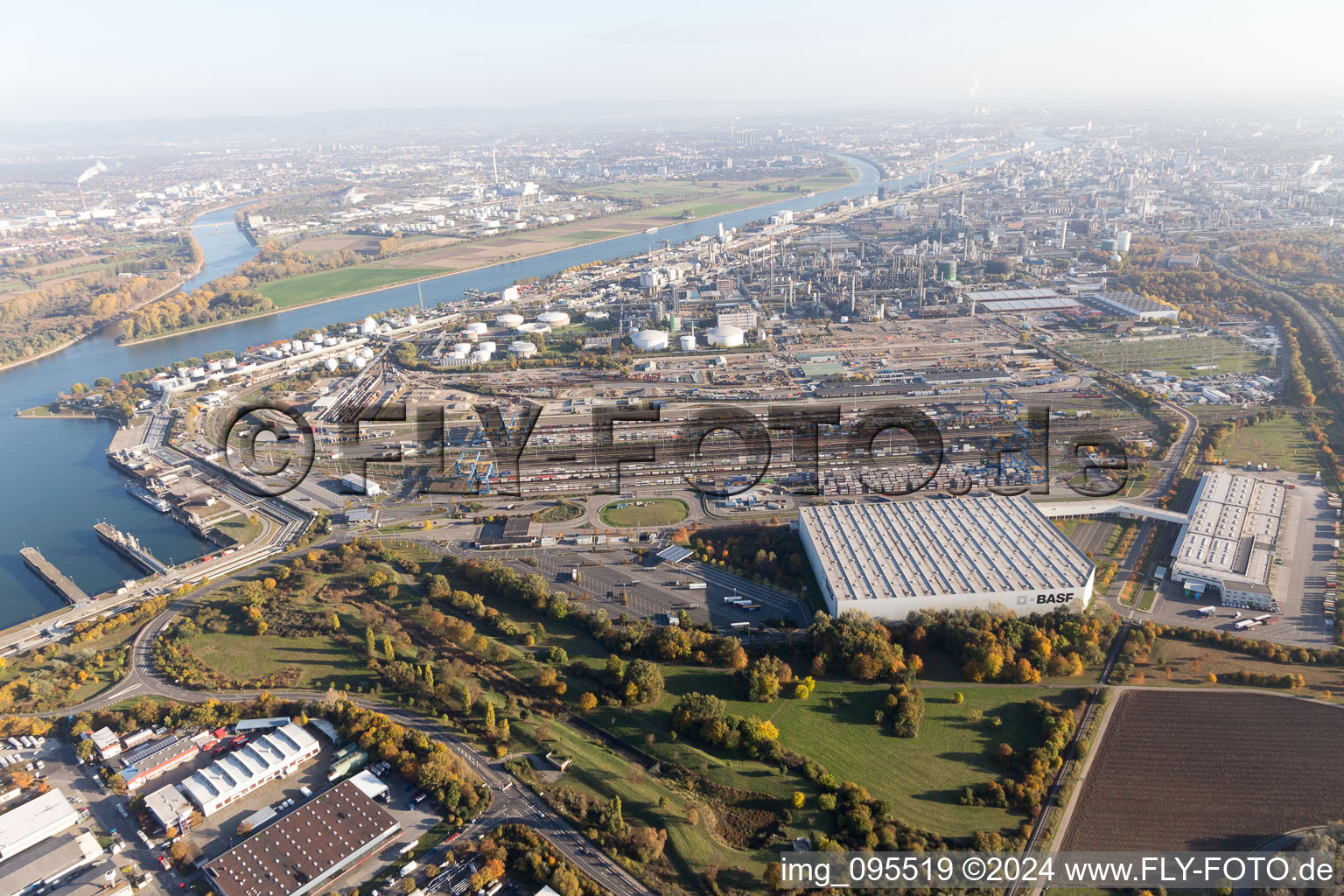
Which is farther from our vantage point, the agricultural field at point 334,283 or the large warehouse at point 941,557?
the agricultural field at point 334,283

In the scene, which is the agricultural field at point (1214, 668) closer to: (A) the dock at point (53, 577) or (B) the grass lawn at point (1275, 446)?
(B) the grass lawn at point (1275, 446)

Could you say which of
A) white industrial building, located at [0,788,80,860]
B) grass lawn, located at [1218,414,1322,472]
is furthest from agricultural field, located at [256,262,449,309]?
grass lawn, located at [1218,414,1322,472]

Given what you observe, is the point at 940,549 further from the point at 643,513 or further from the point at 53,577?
the point at 53,577

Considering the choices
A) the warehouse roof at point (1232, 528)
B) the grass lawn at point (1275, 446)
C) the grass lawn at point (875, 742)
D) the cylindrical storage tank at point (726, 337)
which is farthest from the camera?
the cylindrical storage tank at point (726, 337)

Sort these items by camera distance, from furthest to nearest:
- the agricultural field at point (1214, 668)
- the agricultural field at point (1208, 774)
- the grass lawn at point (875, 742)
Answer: the agricultural field at point (1214, 668), the grass lawn at point (875, 742), the agricultural field at point (1208, 774)

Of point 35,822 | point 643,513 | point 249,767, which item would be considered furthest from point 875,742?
point 35,822

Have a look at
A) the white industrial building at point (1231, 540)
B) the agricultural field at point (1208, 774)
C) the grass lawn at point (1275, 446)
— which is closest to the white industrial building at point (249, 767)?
the agricultural field at point (1208, 774)

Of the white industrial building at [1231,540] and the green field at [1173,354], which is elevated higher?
the green field at [1173,354]

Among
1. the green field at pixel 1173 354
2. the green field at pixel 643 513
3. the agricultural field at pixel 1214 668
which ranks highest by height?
the green field at pixel 1173 354
